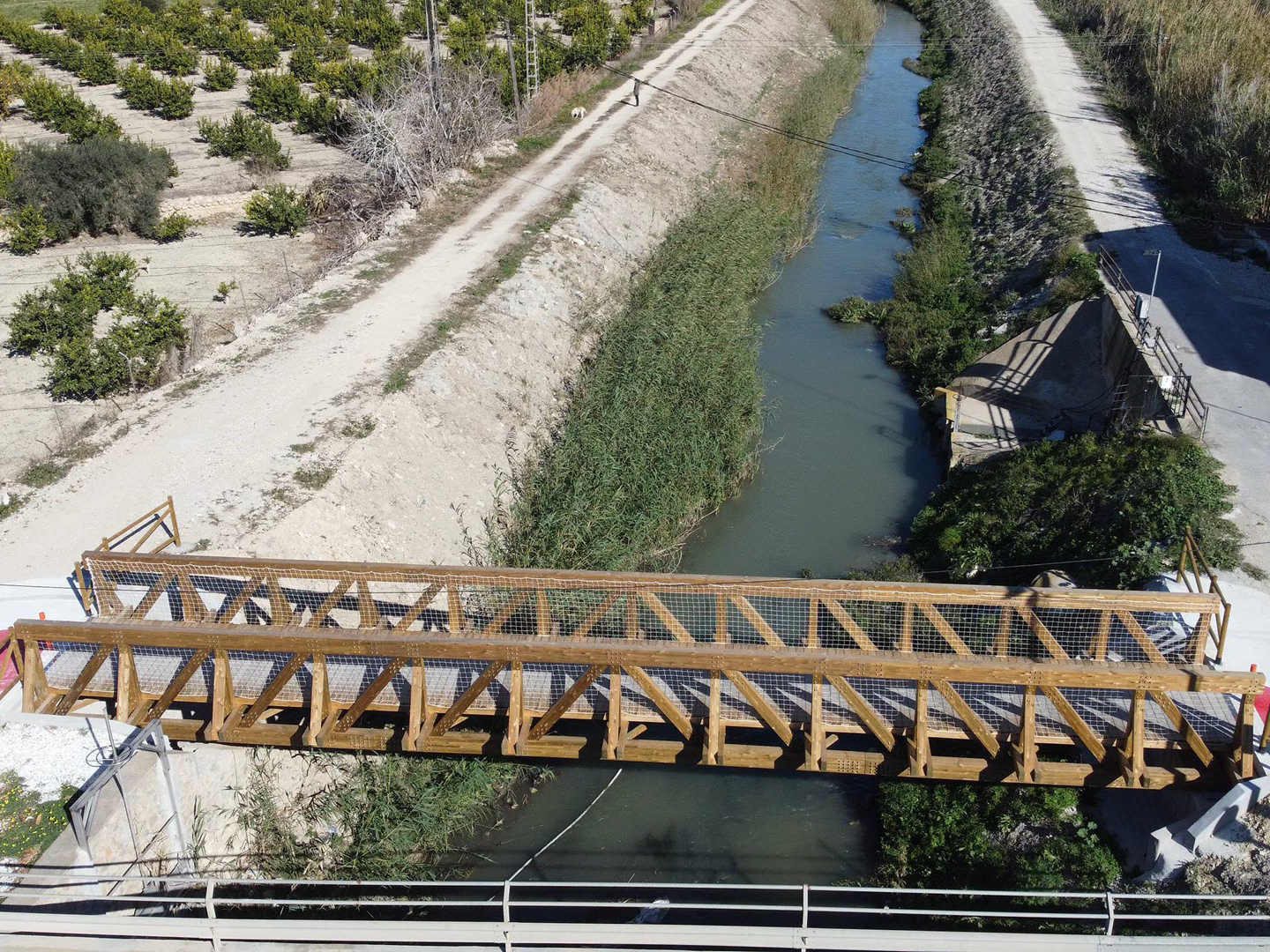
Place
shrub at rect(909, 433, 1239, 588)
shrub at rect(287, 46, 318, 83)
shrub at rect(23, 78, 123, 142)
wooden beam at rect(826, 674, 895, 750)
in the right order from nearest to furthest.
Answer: wooden beam at rect(826, 674, 895, 750), shrub at rect(909, 433, 1239, 588), shrub at rect(23, 78, 123, 142), shrub at rect(287, 46, 318, 83)

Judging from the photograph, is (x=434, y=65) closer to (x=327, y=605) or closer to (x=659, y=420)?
(x=659, y=420)

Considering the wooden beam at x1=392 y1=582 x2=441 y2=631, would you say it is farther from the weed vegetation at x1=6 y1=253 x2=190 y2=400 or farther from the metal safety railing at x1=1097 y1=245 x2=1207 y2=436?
the metal safety railing at x1=1097 y1=245 x2=1207 y2=436

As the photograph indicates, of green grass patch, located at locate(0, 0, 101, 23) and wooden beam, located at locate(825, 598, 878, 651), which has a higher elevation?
green grass patch, located at locate(0, 0, 101, 23)

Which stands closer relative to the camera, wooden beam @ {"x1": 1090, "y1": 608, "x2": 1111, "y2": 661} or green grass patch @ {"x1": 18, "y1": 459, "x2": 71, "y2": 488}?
wooden beam @ {"x1": 1090, "y1": 608, "x2": 1111, "y2": 661}

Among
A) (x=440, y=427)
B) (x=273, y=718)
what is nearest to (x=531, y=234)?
(x=440, y=427)

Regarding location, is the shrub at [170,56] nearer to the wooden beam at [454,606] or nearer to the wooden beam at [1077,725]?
the wooden beam at [454,606]

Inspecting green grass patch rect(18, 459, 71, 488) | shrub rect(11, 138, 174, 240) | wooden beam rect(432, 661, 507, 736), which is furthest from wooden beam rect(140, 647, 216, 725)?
shrub rect(11, 138, 174, 240)
